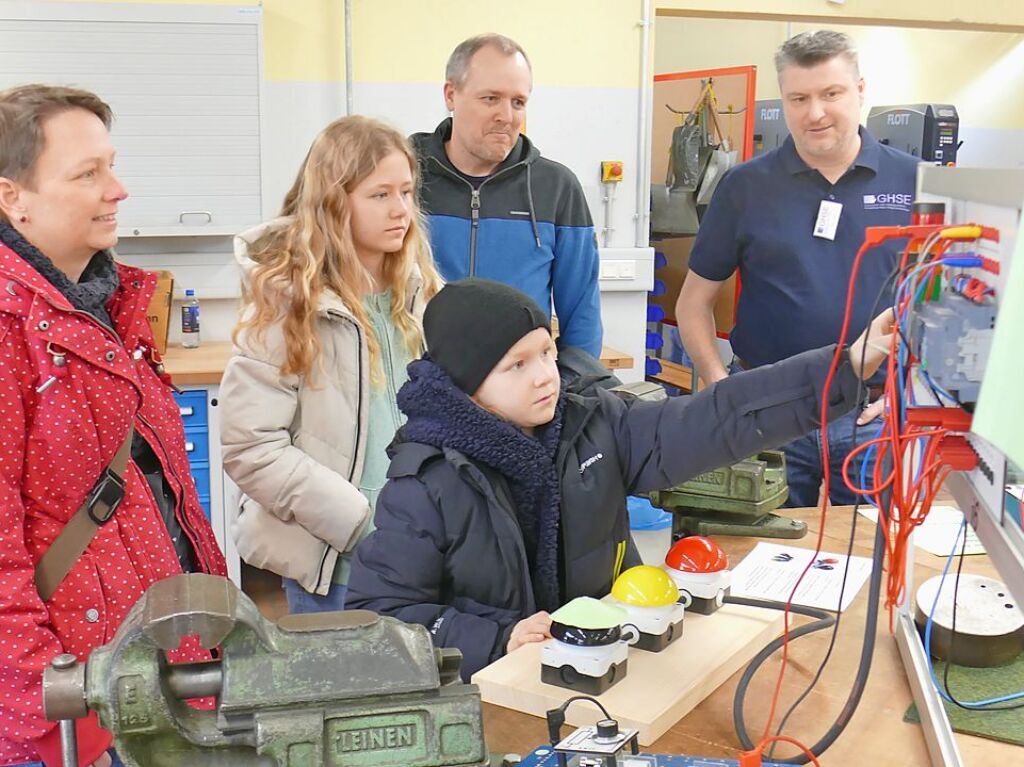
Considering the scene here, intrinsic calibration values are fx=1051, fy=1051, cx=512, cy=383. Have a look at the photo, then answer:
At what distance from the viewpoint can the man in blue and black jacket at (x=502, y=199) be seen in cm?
273

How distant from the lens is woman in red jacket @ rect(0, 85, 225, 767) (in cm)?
151

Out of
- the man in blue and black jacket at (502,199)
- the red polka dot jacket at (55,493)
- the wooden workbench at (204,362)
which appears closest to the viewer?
the red polka dot jacket at (55,493)

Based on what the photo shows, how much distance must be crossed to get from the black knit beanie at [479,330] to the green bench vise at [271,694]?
87 cm

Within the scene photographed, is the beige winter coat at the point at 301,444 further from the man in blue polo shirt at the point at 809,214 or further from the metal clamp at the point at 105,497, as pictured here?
the man in blue polo shirt at the point at 809,214

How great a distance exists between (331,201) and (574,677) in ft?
3.94

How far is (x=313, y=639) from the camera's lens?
2.49ft

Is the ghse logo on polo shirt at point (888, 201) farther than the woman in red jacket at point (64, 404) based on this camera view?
Yes

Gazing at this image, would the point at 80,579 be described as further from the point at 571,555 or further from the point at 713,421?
the point at 713,421

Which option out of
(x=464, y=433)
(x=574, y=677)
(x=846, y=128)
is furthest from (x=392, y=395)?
(x=846, y=128)

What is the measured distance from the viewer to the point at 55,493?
5.23ft

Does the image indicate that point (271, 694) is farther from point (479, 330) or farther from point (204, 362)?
point (204, 362)

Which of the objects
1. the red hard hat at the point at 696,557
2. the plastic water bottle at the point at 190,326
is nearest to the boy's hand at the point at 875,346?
the red hard hat at the point at 696,557

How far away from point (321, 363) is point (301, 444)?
0.18 m

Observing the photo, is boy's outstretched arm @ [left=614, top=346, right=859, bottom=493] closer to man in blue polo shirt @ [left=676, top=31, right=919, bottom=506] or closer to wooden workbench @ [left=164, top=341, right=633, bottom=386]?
man in blue polo shirt @ [left=676, top=31, right=919, bottom=506]
